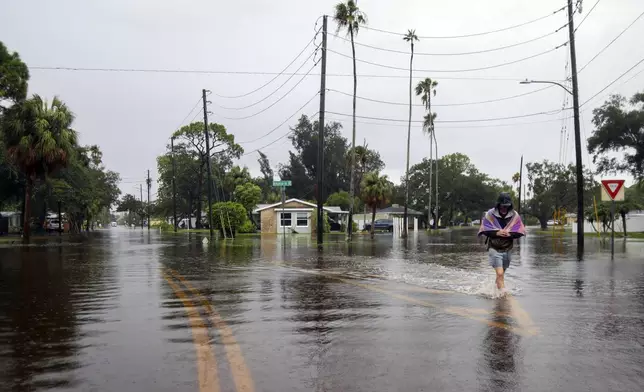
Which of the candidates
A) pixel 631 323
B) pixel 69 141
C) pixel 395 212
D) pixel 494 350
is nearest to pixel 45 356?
pixel 494 350

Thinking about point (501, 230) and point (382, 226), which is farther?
point (382, 226)

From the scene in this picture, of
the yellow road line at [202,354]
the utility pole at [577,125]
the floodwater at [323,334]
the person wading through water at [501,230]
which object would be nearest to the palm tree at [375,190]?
the utility pole at [577,125]

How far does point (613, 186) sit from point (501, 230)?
37.6ft

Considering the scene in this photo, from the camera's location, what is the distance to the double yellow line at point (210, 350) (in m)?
5.04

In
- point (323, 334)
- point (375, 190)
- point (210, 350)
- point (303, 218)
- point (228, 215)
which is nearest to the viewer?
point (210, 350)

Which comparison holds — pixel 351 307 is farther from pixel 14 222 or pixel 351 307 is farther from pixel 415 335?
pixel 14 222

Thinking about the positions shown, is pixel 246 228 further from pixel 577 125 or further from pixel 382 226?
pixel 577 125

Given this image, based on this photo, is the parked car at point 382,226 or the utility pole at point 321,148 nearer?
the utility pole at point 321,148

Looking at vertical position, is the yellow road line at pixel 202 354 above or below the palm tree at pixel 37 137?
below

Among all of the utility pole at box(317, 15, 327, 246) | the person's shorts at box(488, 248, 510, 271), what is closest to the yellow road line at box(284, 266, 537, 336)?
the person's shorts at box(488, 248, 510, 271)

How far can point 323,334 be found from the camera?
707cm

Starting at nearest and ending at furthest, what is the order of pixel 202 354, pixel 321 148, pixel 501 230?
pixel 202 354 → pixel 501 230 → pixel 321 148

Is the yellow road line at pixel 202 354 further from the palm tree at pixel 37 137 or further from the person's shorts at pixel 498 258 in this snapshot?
the palm tree at pixel 37 137

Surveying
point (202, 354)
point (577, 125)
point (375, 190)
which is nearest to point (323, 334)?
point (202, 354)
